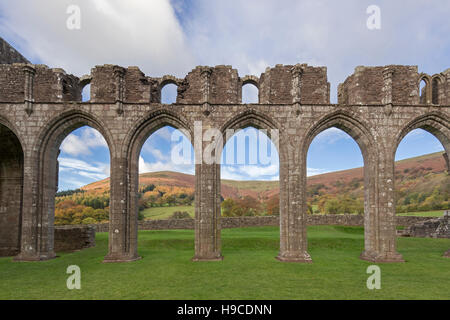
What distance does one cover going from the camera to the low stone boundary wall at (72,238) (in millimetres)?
14141

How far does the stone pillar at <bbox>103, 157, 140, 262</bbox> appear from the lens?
10.1 meters

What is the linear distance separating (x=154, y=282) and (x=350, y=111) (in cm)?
951

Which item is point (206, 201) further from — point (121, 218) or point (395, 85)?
point (395, 85)

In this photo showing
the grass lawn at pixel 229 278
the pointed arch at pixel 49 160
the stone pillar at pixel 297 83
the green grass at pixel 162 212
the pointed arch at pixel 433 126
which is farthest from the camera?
the green grass at pixel 162 212

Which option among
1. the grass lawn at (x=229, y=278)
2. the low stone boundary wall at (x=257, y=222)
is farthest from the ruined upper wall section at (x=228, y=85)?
the low stone boundary wall at (x=257, y=222)

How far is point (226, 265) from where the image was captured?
9.12m

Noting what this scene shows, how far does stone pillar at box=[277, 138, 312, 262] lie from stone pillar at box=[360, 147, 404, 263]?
2.66 m

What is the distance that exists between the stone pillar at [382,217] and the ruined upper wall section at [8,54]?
1680cm

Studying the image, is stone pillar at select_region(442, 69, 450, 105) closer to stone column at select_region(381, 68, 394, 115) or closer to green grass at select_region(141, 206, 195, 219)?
stone column at select_region(381, 68, 394, 115)

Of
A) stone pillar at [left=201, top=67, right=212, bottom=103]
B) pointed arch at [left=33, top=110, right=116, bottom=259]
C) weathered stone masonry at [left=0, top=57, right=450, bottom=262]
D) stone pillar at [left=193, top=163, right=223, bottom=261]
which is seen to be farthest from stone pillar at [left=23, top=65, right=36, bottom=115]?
stone pillar at [left=193, top=163, right=223, bottom=261]

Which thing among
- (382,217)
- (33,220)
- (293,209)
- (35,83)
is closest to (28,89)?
(35,83)

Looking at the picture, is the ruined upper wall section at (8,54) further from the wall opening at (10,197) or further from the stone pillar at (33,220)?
the stone pillar at (33,220)

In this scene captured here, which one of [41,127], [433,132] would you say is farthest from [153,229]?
[433,132]

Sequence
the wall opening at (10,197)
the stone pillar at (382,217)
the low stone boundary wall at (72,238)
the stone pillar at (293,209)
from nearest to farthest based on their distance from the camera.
→ the stone pillar at (293,209), the stone pillar at (382,217), the wall opening at (10,197), the low stone boundary wall at (72,238)
